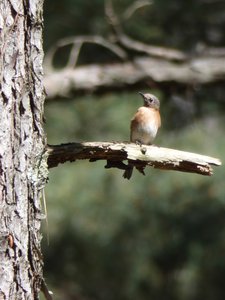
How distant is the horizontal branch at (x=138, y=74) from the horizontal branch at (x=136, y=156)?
3.95m

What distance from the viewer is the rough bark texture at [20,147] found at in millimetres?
2895

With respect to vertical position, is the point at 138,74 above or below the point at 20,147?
above

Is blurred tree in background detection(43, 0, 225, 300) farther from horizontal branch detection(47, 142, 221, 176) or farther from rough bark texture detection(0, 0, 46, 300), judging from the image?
rough bark texture detection(0, 0, 46, 300)

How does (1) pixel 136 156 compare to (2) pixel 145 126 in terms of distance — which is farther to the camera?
(2) pixel 145 126

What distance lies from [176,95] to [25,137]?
4.81m

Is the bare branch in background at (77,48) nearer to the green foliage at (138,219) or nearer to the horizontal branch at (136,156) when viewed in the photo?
the green foliage at (138,219)

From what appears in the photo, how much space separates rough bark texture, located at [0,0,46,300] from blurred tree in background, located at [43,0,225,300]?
436cm

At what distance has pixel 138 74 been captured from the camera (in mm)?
7270

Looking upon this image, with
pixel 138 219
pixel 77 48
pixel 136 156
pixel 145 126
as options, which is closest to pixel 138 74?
pixel 77 48

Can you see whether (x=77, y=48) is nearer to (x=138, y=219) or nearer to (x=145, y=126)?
(x=138, y=219)

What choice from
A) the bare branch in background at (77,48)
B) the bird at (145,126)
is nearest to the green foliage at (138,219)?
the bare branch in background at (77,48)

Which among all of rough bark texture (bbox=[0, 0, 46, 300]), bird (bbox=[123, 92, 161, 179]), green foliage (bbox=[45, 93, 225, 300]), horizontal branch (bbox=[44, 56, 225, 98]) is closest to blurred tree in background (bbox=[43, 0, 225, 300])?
green foliage (bbox=[45, 93, 225, 300])

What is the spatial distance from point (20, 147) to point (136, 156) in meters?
0.48

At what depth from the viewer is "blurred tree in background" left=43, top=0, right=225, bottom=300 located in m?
7.42
